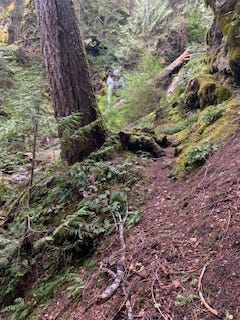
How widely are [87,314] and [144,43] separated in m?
15.3

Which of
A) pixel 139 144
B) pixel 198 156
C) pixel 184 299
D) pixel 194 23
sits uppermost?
pixel 194 23

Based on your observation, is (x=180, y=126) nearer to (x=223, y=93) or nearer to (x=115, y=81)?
(x=223, y=93)

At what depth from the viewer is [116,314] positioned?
6.80ft

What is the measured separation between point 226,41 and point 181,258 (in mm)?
5802

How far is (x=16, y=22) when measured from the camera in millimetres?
16250

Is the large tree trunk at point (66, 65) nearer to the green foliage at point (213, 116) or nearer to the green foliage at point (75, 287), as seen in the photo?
the green foliage at point (213, 116)

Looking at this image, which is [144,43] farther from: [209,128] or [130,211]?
[130,211]

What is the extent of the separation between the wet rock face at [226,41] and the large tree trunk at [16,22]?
39.6 feet

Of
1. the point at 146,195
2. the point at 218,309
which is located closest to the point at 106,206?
the point at 146,195

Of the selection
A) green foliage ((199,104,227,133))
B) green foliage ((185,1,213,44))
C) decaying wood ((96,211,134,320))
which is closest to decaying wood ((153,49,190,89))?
green foliage ((185,1,213,44))

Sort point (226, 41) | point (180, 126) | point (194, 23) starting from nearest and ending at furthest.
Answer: point (226, 41)
point (180, 126)
point (194, 23)

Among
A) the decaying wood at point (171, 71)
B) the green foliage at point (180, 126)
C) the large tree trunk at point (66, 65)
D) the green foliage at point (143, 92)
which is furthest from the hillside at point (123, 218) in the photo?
the decaying wood at point (171, 71)

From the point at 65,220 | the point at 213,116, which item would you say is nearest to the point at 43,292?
the point at 65,220

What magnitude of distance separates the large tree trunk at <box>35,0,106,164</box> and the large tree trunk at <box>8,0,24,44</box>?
1248 centimetres
